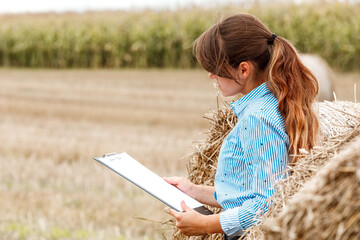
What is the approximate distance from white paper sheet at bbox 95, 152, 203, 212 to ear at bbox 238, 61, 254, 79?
1.89 ft

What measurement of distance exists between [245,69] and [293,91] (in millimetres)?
218

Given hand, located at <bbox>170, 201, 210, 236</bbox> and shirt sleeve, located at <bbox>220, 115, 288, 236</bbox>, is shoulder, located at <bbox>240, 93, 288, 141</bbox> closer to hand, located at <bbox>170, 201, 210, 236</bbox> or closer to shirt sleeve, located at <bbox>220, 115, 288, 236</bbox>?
shirt sleeve, located at <bbox>220, 115, 288, 236</bbox>

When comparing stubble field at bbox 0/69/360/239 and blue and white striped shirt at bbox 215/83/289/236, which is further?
stubble field at bbox 0/69/360/239

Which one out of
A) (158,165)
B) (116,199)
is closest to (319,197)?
(116,199)

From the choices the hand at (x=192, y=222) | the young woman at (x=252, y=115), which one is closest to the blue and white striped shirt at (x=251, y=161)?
the young woman at (x=252, y=115)

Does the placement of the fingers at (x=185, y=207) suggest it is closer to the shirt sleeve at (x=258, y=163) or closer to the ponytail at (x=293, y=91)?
the shirt sleeve at (x=258, y=163)

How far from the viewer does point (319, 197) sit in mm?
1510

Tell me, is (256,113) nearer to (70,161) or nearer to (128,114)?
(70,161)

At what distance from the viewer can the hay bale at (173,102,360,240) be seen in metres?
1.92

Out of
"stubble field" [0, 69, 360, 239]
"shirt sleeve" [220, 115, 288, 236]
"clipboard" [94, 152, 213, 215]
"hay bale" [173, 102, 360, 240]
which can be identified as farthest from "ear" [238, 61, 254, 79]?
"stubble field" [0, 69, 360, 239]

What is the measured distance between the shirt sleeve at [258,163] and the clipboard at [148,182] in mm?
246

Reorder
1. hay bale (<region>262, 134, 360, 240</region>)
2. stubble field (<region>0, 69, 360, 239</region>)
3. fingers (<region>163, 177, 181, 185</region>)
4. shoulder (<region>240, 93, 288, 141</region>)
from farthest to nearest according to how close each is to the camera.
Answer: stubble field (<region>0, 69, 360, 239</region>) → fingers (<region>163, 177, 181, 185</region>) → shoulder (<region>240, 93, 288, 141</region>) → hay bale (<region>262, 134, 360, 240</region>)

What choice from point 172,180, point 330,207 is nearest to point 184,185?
point 172,180

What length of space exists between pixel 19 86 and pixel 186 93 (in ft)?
13.2
